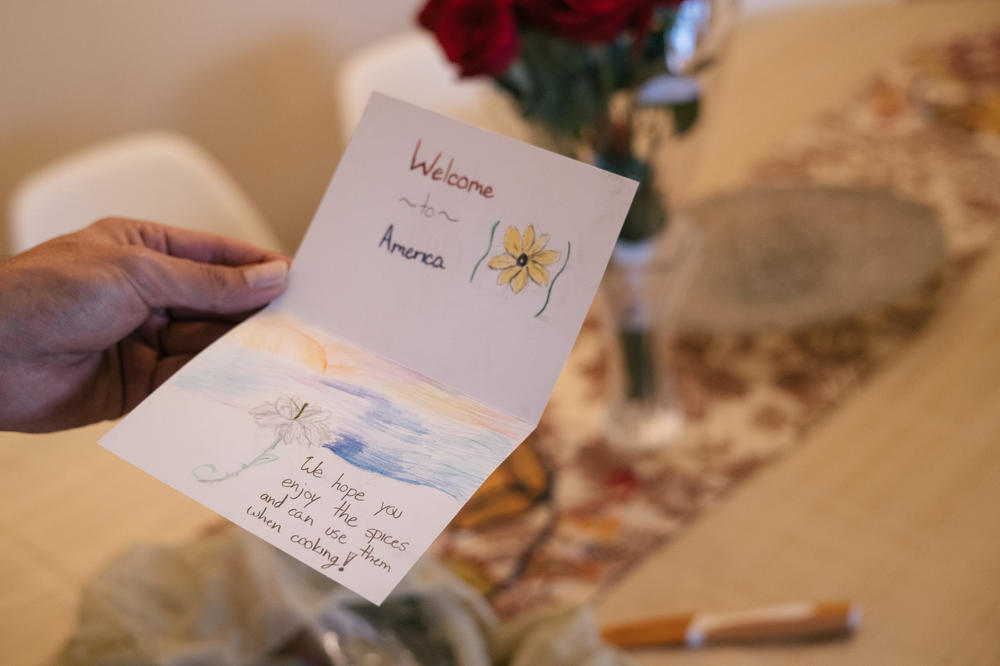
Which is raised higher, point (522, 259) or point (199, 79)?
point (522, 259)

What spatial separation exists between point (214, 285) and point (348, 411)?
0.16 meters

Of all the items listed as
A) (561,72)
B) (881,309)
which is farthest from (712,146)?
(561,72)

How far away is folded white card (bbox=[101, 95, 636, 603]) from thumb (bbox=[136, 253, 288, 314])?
0.10 ft

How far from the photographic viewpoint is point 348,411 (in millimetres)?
460

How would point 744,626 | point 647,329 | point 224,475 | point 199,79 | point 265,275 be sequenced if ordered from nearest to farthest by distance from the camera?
point 224,475, point 265,275, point 744,626, point 647,329, point 199,79

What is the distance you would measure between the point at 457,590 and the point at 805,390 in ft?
1.59

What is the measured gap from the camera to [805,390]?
2.97 feet

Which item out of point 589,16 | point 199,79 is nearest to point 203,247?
point 589,16

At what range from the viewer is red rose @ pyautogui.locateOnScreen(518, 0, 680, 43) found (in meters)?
0.63

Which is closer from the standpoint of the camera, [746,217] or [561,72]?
[561,72]

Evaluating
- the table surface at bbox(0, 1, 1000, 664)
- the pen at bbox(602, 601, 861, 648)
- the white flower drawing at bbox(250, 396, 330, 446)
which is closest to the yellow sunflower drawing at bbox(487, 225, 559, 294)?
the white flower drawing at bbox(250, 396, 330, 446)

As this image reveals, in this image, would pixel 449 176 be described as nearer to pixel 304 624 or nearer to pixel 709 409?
pixel 304 624

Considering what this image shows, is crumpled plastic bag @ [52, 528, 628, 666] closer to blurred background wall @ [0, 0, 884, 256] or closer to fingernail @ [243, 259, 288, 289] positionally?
A: fingernail @ [243, 259, 288, 289]

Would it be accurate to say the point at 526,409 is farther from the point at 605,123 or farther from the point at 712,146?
the point at 712,146
